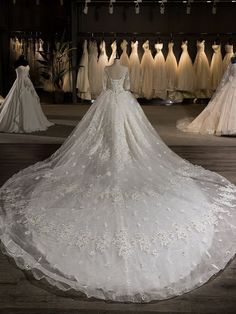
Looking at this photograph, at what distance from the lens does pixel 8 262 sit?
9.07 ft

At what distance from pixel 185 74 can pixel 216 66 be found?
74 centimetres

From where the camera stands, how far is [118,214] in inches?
122

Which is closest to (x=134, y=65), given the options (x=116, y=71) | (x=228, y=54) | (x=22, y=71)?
(x=228, y=54)

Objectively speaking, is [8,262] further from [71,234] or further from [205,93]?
[205,93]

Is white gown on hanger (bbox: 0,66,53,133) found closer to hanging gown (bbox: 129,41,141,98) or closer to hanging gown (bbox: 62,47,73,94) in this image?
hanging gown (bbox: 62,47,73,94)

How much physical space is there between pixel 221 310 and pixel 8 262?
4.36 feet

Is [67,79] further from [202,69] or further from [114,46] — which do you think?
[202,69]

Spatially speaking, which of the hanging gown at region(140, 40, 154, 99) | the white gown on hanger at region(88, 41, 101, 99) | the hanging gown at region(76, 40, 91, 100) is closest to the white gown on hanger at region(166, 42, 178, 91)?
the hanging gown at region(140, 40, 154, 99)

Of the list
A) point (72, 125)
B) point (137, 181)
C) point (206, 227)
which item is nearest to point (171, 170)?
point (137, 181)

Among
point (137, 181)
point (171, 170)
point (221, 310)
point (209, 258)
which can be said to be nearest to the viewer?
point (221, 310)

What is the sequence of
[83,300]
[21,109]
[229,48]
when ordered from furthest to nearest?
Result: [229,48] → [21,109] → [83,300]

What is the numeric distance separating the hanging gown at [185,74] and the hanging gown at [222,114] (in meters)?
2.86

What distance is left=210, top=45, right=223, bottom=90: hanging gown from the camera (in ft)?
32.3

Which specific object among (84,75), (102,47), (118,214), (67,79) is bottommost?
(118,214)
